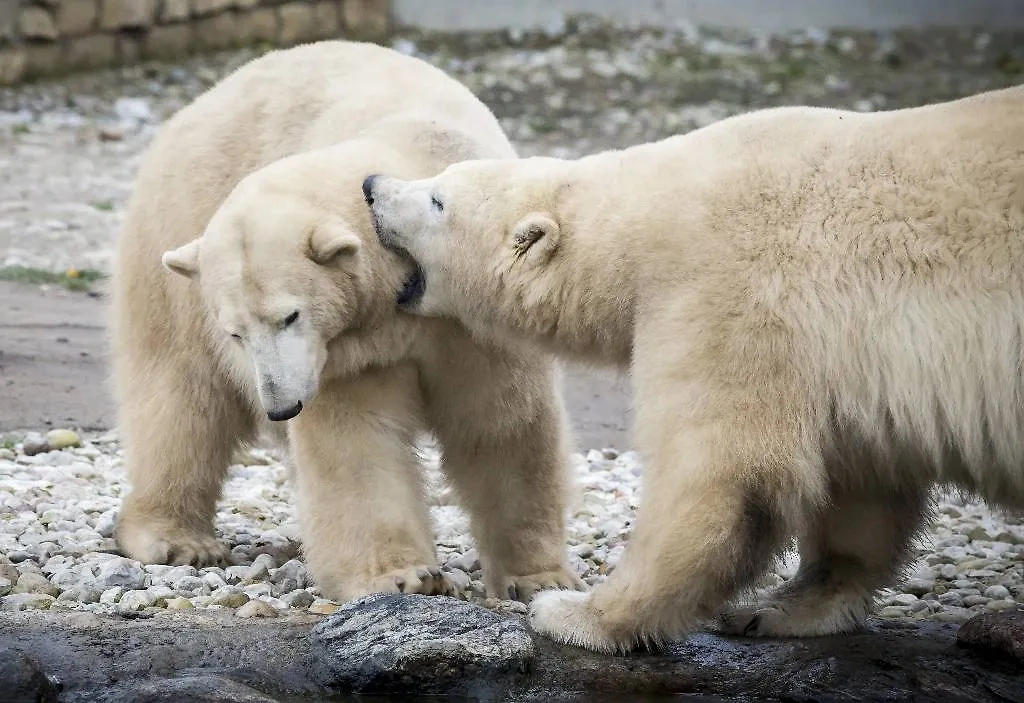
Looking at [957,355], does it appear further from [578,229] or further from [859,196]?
[578,229]

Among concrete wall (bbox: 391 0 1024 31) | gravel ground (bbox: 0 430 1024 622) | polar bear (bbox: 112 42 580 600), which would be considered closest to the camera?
polar bear (bbox: 112 42 580 600)

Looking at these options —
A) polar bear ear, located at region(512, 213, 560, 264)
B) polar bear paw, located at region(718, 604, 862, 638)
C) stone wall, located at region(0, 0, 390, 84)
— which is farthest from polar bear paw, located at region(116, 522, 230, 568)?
stone wall, located at region(0, 0, 390, 84)

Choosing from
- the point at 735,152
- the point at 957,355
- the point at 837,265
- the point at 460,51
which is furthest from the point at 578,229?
the point at 460,51

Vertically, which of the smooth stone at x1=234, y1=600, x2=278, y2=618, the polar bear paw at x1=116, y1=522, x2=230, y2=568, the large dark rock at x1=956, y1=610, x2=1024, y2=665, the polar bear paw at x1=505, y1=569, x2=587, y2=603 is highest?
the large dark rock at x1=956, y1=610, x2=1024, y2=665

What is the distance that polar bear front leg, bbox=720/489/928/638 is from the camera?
13.2 ft

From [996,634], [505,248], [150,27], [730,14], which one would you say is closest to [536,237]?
[505,248]

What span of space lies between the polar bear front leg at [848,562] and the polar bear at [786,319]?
0.21m

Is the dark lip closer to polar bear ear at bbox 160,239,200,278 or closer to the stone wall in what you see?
polar bear ear at bbox 160,239,200,278

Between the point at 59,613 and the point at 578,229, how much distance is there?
5.27 feet

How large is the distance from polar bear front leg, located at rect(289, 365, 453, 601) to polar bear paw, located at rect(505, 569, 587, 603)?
1.10 ft

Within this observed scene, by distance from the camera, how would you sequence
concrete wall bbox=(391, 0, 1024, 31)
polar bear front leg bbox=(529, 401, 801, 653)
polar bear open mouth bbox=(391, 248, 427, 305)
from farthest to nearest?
concrete wall bbox=(391, 0, 1024, 31) < polar bear open mouth bbox=(391, 248, 427, 305) < polar bear front leg bbox=(529, 401, 801, 653)

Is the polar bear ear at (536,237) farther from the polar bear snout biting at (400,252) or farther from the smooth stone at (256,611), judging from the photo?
the smooth stone at (256,611)

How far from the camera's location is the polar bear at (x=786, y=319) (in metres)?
3.46

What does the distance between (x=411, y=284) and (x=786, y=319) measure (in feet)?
3.59
